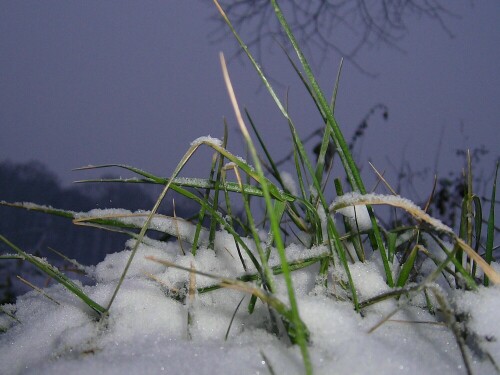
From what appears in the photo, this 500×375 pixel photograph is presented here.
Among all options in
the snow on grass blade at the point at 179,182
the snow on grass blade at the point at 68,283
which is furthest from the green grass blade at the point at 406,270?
the snow on grass blade at the point at 68,283

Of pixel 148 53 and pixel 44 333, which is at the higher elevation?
pixel 148 53

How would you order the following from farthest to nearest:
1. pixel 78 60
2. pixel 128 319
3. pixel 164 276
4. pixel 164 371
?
pixel 78 60 < pixel 164 276 < pixel 128 319 < pixel 164 371

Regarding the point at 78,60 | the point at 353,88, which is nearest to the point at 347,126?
the point at 353,88

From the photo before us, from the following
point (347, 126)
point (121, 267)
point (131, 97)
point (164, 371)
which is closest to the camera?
point (164, 371)

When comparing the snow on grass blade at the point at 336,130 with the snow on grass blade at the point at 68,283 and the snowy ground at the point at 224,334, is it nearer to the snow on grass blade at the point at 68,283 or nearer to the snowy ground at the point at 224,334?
the snowy ground at the point at 224,334

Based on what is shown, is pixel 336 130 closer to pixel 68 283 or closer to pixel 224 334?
pixel 224 334

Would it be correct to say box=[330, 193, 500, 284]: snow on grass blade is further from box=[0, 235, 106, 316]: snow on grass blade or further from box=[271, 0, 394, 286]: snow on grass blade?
box=[0, 235, 106, 316]: snow on grass blade

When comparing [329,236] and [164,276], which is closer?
[329,236]

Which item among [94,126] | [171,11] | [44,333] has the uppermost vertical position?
[171,11]

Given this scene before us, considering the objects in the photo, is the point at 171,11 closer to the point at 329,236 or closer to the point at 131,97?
the point at 131,97
